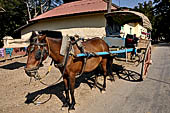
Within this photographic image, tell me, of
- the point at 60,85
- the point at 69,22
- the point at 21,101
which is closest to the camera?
the point at 21,101

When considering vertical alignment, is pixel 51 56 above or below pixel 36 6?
below

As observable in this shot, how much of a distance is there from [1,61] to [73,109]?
9192mm

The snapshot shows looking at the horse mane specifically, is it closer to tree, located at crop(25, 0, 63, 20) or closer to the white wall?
the white wall

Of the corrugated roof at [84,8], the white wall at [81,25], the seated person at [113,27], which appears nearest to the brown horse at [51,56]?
the seated person at [113,27]

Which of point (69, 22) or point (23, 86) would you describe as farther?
point (69, 22)

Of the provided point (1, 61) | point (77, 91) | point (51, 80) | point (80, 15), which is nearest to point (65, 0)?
point (80, 15)

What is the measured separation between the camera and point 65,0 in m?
17.9

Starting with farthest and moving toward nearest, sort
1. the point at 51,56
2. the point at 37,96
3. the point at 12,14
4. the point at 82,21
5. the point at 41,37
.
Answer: the point at 12,14 → the point at 82,21 → the point at 37,96 → the point at 51,56 → the point at 41,37

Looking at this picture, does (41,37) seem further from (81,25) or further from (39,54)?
(81,25)

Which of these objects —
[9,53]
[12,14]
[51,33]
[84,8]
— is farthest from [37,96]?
[12,14]

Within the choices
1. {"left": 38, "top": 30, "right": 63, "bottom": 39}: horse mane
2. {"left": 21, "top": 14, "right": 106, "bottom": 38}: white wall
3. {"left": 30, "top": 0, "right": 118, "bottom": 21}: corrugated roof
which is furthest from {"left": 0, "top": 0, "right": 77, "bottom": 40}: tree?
{"left": 38, "top": 30, "right": 63, "bottom": 39}: horse mane

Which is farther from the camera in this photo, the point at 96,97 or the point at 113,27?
the point at 113,27

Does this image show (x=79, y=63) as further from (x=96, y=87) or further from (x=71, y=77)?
(x=96, y=87)

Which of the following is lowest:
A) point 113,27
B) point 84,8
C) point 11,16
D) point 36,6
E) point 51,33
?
point 51,33
